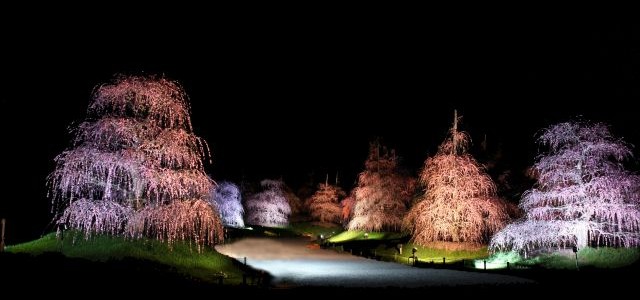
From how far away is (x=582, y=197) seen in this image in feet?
94.3

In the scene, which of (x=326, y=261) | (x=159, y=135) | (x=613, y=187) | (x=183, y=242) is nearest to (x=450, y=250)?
(x=326, y=261)

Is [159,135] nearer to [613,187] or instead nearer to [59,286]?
[59,286]

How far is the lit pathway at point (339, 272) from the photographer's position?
2231cm

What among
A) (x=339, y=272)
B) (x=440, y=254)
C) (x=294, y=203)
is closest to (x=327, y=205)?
(x=294, y=203)

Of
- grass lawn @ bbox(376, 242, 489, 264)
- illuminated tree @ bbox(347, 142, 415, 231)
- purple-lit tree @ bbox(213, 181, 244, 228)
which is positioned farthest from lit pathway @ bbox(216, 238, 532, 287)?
purple-lit tree @ bbox(213, 181, 244, 228)

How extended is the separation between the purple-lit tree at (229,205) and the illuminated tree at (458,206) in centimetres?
2993

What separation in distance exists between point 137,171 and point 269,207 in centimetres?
4486

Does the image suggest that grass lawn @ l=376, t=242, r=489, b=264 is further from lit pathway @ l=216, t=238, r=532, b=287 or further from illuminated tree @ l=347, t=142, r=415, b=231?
illuminated tree @ l=347, t=142, r=415, b=231

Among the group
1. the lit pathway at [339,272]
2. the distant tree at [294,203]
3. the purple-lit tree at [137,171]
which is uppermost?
the distant tree at [294,203]

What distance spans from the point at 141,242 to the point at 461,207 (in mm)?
18646

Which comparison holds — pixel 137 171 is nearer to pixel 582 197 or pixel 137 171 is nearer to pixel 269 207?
pixel 582 197

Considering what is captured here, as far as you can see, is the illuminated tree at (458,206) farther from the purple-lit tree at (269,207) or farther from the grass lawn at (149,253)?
the purple-lit tree at (269,207)

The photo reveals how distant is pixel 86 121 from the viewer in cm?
2567

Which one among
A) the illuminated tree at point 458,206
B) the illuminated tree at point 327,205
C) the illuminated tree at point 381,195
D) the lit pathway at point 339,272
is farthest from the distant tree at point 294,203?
the illuminated tree at point 458,206
